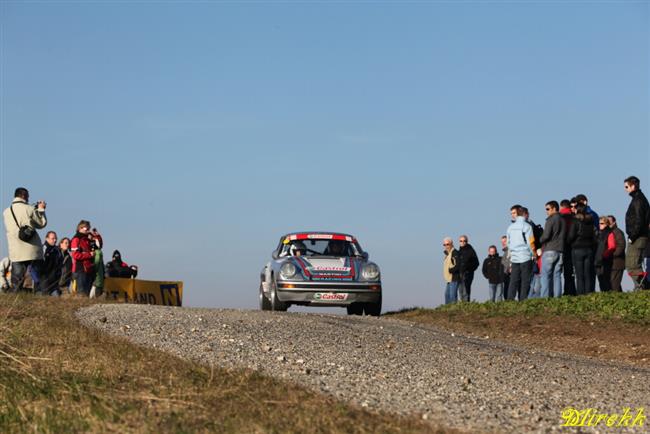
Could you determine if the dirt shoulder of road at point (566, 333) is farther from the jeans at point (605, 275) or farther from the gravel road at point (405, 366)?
the jeans at point (605, 275)

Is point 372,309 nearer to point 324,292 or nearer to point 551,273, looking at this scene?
point 324,292

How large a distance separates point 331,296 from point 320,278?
41cm

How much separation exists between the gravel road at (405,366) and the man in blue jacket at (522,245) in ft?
17.5

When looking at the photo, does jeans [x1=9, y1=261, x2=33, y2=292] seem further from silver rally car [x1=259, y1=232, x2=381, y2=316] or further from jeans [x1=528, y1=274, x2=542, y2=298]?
jeans [x1=528, y1=274, x2=542, y2=298]

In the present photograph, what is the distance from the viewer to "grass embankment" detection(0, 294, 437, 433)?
6867 millimetres

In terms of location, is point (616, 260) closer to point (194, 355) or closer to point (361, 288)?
point (361, 288)

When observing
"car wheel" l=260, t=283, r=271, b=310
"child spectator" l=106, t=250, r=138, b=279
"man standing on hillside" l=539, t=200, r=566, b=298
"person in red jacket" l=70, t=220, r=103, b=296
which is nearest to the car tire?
"car wheel" l=260, t=283, r=271, b=310

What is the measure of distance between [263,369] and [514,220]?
1174 cm

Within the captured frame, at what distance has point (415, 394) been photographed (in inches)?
334

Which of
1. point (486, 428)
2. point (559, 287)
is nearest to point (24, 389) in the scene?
point (486, 428)

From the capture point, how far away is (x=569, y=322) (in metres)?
17.1

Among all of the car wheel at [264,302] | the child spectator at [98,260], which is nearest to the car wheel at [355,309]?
the car wheel at [264,302]

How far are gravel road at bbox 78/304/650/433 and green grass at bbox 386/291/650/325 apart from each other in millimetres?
3444

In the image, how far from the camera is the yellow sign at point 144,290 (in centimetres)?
2552
